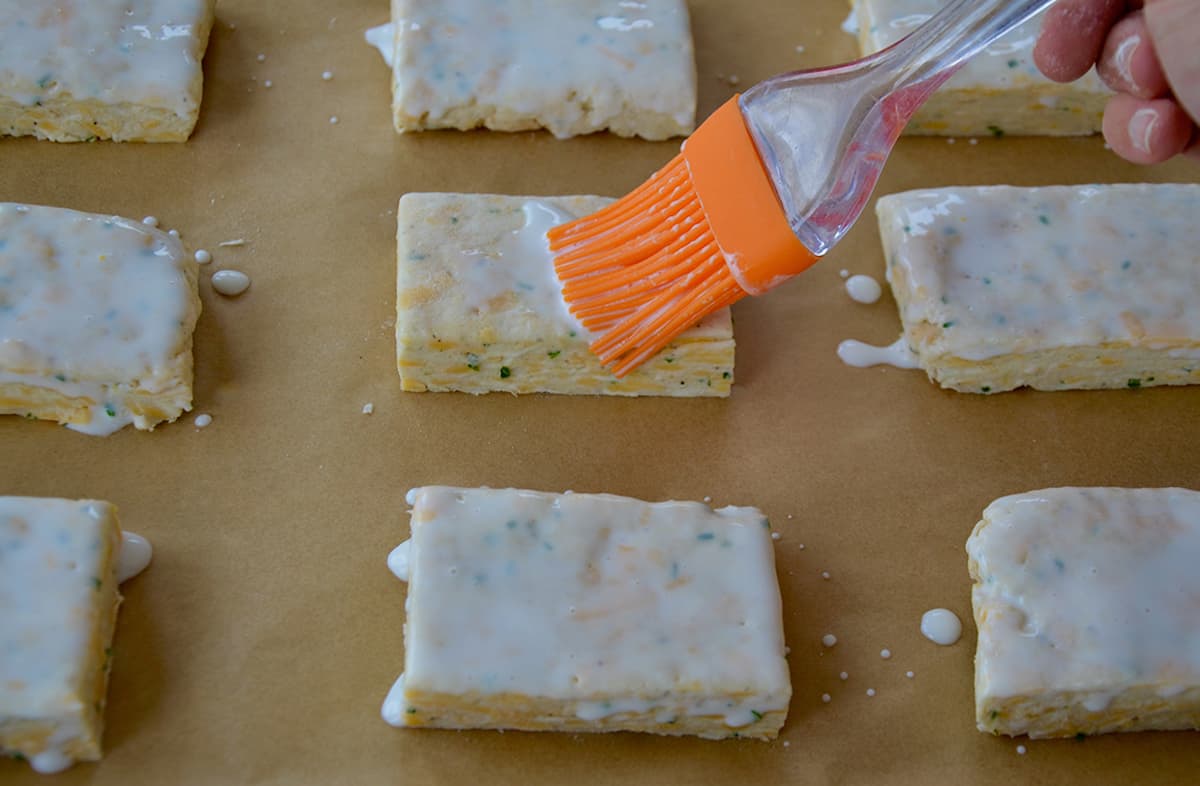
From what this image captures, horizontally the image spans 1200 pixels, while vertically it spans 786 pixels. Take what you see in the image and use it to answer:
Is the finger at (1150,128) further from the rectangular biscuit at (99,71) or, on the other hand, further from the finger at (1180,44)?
the rectangular biscuit at (99,71)

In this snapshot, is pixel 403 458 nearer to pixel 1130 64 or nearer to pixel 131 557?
pixel 131 557

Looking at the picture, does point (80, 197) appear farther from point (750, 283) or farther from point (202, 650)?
point (750, 283)

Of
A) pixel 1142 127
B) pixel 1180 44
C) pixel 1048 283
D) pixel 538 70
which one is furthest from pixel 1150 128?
pixel 538 70

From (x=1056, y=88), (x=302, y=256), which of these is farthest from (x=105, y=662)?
(x=1056, y=88)

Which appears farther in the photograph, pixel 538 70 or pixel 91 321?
pixel 538 70

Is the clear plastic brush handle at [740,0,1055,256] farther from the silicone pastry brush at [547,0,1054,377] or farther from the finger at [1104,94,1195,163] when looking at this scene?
the finger at [1104,94,1195,163]
